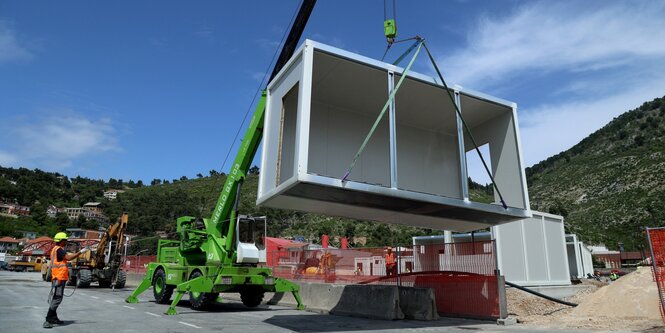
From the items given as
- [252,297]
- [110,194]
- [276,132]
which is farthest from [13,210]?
[276,132]

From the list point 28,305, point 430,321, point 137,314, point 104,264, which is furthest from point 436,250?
point 104,264

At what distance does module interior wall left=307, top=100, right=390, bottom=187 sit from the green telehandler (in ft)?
9.72

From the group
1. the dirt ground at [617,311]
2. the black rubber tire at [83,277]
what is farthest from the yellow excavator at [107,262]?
the dirt ground at [617,311]

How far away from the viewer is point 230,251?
1318cm

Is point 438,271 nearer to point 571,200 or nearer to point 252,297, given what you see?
point 252,297

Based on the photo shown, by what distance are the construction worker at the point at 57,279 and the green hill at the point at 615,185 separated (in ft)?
269

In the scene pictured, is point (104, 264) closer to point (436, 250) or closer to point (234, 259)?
point (234, 259)

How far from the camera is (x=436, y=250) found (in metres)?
11.9

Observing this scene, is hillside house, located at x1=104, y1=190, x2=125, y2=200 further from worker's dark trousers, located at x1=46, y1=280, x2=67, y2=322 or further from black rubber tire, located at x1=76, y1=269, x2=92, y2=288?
worker's dark trousers, located at x1=46, y1=280, x2=67, y2=322

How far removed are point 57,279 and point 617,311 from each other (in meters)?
12.9

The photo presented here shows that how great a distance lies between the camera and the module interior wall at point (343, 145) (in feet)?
36.0

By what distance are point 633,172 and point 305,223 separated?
237ft

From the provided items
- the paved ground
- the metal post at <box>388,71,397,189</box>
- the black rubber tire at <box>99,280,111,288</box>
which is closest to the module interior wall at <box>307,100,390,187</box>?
the metal post at <box>388,71,397,189</box>

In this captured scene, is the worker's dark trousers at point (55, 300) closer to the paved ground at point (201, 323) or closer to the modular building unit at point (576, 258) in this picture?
the paved ground at point (201, 323)
